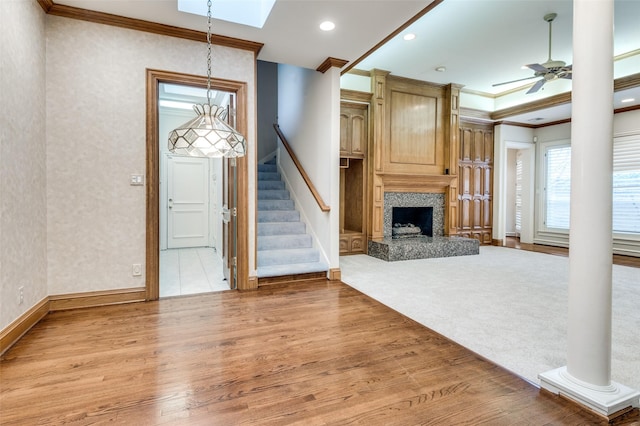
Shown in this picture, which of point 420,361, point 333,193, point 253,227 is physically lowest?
point 420,361

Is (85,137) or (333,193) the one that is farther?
(333,193)

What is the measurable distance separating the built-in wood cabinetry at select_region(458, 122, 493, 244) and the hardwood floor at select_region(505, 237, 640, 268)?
2.42ft

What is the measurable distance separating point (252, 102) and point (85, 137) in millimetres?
1709

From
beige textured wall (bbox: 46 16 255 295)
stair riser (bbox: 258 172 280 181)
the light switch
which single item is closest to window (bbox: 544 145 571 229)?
stair riser (bbox: 258 172 280 181)

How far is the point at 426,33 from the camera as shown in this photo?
451 cm

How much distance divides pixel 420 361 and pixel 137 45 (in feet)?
12.6

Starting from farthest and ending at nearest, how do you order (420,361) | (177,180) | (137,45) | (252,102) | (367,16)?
1. (177,180)
2. (252,102)
3. (137,45)
4. (367,16)
5. (420,361)

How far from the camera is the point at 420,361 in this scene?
2127 millimetres

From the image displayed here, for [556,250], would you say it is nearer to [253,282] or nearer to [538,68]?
[538,68]

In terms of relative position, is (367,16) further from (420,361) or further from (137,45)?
(420,361)

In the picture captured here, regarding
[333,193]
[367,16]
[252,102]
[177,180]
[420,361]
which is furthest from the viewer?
[177,180]

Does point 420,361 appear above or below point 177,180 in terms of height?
below

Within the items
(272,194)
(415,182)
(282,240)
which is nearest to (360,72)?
(415,182)

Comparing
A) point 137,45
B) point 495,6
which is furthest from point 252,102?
point 495,6
